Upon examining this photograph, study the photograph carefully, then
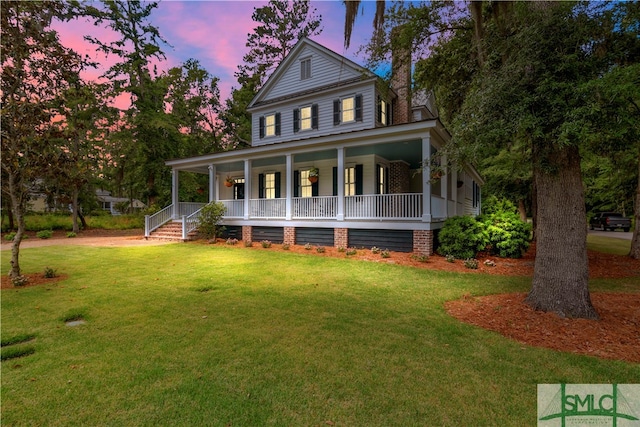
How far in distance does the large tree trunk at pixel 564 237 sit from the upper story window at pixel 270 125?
43.9 feet

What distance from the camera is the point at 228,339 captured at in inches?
141

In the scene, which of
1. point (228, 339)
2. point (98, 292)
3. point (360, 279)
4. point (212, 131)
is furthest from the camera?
point (212, 131)

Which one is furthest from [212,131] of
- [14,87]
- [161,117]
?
[14,87]

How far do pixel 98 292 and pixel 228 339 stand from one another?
372 cm

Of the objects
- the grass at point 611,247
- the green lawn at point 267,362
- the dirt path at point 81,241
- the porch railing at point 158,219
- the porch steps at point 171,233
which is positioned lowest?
the green lawn at point 267,362

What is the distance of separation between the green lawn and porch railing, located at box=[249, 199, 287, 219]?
23.7ft

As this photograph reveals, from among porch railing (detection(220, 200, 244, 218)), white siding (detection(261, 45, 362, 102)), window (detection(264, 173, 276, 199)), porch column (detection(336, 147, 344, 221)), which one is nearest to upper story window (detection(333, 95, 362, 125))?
white siding (detection(261, 45, 362, 102))

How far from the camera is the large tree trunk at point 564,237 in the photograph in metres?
4.35

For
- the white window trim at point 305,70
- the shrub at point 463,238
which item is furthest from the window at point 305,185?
the shrub at point 463,238

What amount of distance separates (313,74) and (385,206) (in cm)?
851

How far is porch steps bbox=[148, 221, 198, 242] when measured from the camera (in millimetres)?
14023

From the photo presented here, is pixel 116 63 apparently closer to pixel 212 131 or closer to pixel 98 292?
pixel 212 131

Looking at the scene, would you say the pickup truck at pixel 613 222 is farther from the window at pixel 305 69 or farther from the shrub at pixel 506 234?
the window at pixel 305 69

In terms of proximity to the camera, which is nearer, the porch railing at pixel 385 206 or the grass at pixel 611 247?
the porch railing at pixel 385 206
